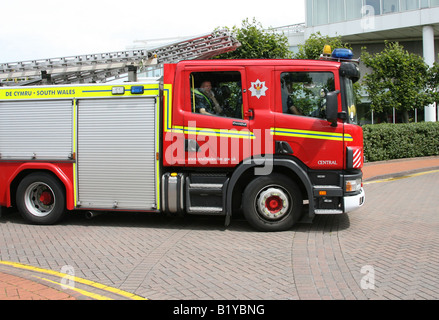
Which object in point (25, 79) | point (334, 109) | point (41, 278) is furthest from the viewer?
point (25, 79)

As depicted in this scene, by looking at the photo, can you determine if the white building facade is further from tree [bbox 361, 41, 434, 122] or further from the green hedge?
the green hedge

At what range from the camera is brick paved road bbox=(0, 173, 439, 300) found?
4.85 m

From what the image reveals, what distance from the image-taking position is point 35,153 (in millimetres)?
7910

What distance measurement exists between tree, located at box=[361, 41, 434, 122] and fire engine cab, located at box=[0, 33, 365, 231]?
1464cm

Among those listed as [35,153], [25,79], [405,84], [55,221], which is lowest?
[55,221]

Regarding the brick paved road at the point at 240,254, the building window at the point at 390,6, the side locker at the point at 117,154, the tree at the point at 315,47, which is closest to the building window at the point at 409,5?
the building window at the point at 390,6

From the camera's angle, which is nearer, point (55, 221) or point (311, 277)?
point (311, 277)

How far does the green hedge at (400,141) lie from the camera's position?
1780 centimetres

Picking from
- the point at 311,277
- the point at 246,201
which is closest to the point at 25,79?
the point at 246,201

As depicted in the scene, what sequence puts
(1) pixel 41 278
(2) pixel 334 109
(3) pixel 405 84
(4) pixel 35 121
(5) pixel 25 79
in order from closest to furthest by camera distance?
(1) pixel 41 278, (2) pixel 334 109, (4) pixel 35 121, (5) pixel 25 79, (3) pixel 405 84

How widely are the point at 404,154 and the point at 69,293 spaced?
17.3 m

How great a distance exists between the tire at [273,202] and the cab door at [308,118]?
0.51 meters

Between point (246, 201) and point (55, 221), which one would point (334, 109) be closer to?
point (246, 201)
